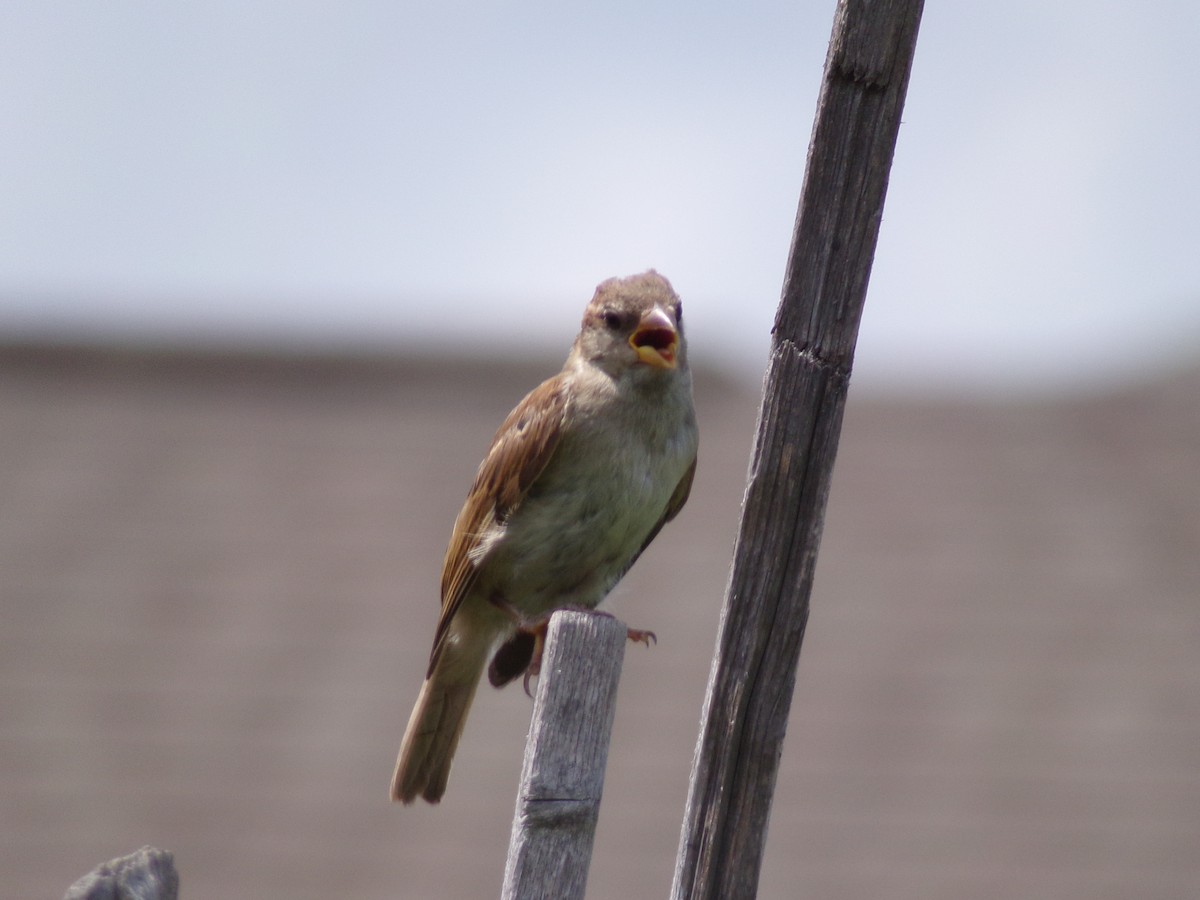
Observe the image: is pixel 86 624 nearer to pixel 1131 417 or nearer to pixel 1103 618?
pixel 1103 618

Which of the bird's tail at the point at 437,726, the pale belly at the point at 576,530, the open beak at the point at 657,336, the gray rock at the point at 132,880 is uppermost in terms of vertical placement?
the open beak at the point at 657,336

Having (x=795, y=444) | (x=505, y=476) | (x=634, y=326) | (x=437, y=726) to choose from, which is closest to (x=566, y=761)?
(x=795, y=444)

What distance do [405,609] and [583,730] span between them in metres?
7.40

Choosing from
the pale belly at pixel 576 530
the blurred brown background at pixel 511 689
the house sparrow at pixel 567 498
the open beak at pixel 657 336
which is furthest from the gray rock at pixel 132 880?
the blurred brown background at pixel 511 689

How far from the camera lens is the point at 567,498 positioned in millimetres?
4480

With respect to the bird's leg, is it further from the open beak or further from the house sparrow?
the open beak

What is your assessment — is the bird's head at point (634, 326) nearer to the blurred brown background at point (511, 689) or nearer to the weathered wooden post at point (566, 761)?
the weathered wooden post at point (566, 761)

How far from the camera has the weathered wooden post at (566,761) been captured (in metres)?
2.58

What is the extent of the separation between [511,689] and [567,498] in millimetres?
4956

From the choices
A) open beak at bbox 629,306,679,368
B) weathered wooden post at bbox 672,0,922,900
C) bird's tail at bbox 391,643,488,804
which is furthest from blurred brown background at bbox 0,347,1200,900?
weathered wooden post at bbox 672,0,922,900

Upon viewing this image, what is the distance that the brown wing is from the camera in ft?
14.7

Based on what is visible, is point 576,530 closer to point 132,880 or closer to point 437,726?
point 437,726

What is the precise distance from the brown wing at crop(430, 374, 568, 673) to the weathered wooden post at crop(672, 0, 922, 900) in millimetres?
1938

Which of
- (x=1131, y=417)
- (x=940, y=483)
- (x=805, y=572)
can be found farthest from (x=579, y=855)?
(x=1131, y=417)
